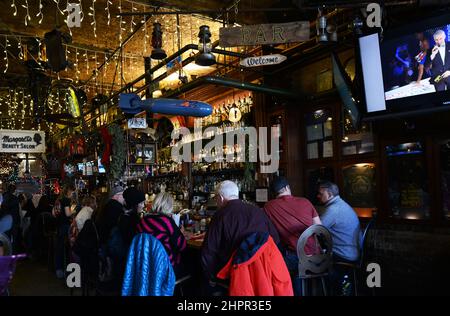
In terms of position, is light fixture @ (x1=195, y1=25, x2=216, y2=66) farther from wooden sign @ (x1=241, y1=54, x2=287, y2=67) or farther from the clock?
the clock

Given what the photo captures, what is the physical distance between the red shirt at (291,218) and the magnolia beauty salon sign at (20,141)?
788 cm

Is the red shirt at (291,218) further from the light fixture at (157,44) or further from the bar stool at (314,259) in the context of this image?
the light fixture at (157,44)

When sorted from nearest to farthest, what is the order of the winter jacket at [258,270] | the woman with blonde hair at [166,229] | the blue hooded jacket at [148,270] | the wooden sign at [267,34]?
the winter jacket at [258,270] < the blue hooded jacket at [148,270] < the woman with blonde hair at [166,229] < the wooden sign at [267,34]

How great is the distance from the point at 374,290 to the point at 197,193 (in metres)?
4.72

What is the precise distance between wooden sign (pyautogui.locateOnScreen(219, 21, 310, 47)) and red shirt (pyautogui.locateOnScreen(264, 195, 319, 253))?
164 centimetres

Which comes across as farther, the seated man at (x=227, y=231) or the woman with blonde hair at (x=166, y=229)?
the woman with blonde hair at (x=166, y=229)

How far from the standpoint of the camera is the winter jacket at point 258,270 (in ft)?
9.05

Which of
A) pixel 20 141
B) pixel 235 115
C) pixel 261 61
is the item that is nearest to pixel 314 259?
pixel 261 61

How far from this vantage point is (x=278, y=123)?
22.0ft

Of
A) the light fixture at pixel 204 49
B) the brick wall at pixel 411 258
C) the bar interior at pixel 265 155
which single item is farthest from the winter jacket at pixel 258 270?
the light fixture at pixel 204 49

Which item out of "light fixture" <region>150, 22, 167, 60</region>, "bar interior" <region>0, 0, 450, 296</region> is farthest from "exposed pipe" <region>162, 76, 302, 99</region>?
"light fixture" <region>150, 22, 167, 60</region>

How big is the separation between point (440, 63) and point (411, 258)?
2.26 meters
